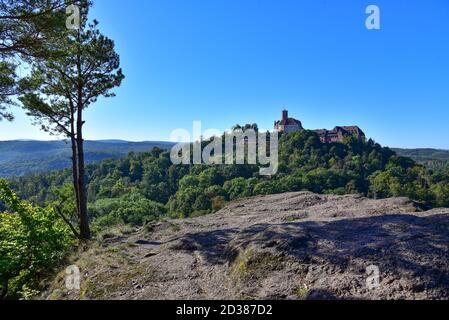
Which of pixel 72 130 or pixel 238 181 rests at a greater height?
pixel 72 130

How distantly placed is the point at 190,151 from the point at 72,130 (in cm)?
8583

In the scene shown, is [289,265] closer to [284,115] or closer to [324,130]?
[324,130]

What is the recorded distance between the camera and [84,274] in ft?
20.7

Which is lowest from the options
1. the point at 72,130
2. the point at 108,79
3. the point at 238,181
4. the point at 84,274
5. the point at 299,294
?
the point at 238,181

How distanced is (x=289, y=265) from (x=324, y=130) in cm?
10602

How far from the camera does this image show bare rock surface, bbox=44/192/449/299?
169 inches

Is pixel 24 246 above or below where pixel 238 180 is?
above

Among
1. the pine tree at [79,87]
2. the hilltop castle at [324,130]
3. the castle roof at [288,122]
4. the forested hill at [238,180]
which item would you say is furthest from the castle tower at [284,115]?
the pine tree at [79,87]

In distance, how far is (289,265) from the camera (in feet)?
16.7

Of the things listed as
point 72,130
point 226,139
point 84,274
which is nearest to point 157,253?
point 84,274

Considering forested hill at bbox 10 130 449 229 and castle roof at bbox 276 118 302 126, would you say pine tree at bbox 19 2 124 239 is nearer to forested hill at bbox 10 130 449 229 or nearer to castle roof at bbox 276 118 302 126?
forested hill at bbox 10 130 449 229

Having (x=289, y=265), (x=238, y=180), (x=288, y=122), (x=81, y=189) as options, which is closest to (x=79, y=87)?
(x=81, y=189)

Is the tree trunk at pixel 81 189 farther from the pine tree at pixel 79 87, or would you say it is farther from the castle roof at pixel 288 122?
the castle roof at pixel 288 122

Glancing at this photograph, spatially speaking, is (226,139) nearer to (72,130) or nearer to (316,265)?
(72,130)
